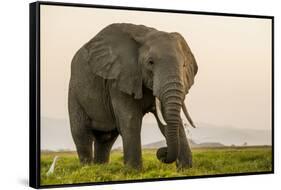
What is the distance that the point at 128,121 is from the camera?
15.9ft

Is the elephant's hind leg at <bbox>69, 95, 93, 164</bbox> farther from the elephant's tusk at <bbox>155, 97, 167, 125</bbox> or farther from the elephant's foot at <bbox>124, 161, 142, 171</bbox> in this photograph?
the elephant's tusk at <bbox>155, 97, 167, 125</bbox>

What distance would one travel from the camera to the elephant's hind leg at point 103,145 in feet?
16.0

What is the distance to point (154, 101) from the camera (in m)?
4.86

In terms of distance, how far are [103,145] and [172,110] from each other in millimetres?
492

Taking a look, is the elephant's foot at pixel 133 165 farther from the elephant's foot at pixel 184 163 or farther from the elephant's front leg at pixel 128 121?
the elephant's foot at pixel 184 163

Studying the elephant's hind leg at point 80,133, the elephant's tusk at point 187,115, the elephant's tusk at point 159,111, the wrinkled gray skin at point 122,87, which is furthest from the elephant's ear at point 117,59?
the elephant's tusk at point 187,115

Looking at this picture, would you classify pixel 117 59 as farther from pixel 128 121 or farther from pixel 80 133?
pixel 80 133

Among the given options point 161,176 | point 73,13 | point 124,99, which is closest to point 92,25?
point 73,13

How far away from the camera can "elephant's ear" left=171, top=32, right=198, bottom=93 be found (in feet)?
16.2

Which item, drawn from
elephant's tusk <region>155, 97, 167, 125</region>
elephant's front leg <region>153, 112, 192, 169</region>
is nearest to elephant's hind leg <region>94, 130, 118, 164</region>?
elephant's tusk <region>155, 97, 167, 125</region>

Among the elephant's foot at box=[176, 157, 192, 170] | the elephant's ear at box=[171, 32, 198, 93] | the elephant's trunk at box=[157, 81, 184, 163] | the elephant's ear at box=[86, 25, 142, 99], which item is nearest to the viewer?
the elephant's trunk at box=[157, 81, 184, 163]

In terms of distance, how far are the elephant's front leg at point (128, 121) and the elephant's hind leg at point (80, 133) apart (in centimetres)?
20

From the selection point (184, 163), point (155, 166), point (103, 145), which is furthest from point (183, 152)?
point (103, 145)

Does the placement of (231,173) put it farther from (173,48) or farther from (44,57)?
(44,57)
